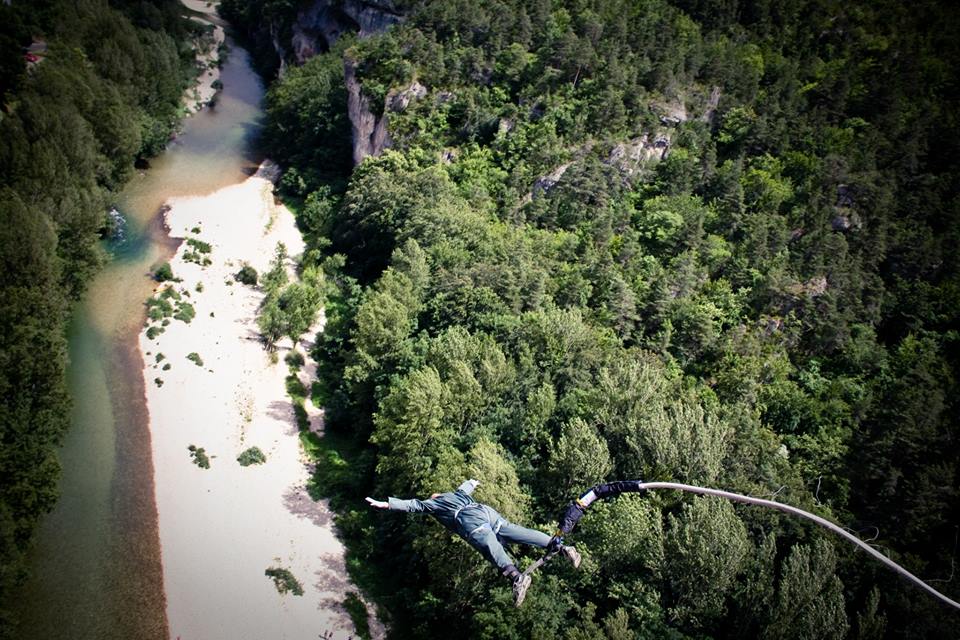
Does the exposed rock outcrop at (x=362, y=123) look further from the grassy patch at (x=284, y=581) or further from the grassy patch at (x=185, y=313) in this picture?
the grassy patch at (x=284, y=581)

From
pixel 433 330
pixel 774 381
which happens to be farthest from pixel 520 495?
pixel 774 381

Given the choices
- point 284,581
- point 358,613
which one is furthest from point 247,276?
point 358,613

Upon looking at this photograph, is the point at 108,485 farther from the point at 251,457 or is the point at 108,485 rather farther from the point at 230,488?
the point at 251,457

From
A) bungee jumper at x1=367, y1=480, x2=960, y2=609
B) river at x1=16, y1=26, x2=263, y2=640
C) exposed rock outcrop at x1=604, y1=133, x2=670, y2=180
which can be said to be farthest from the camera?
exposed rock outcrop at x1=604, y1=133, x2=670, y2=180

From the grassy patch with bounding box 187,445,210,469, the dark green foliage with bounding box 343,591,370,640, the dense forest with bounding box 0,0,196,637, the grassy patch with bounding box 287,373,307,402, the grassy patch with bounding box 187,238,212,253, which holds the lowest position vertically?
the grassy patch with bounding box 287,373,307,402

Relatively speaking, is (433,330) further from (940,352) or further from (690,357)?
(940,352)

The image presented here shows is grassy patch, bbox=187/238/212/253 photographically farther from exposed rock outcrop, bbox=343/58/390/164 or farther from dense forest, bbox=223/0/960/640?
exposed rock outcrop, bbox=343/58/390/164

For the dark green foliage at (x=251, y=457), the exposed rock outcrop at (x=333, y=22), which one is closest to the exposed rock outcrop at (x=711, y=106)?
the exposed rock outcrop at (x=333, y=22)

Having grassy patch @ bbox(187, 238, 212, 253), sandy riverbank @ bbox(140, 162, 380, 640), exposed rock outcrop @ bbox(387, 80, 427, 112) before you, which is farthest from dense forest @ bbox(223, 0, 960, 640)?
grassy patch @ bbox(187, 238, 212, 253)
